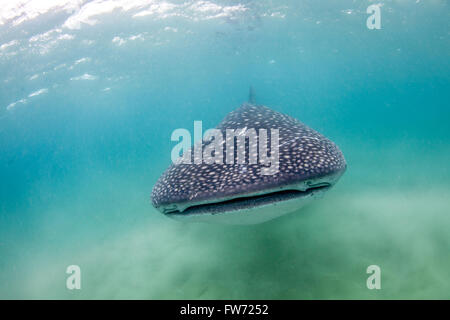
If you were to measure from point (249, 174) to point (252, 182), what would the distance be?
175mm

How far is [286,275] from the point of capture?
5.35 m

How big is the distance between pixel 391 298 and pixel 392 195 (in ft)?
18.8

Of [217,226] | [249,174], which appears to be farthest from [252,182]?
[217,226]

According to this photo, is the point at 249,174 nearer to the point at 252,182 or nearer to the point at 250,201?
the point at 252,182

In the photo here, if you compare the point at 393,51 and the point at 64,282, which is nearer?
the point at 64,282

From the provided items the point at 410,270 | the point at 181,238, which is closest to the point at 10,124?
the point at 181,238

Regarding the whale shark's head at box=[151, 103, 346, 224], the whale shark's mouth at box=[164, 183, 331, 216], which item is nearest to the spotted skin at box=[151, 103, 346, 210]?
the whale shark's head at box=[151, 103, 346, 224]

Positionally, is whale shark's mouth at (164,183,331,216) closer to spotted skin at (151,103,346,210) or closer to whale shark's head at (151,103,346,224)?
whale shark's head at (151,103,346,224)

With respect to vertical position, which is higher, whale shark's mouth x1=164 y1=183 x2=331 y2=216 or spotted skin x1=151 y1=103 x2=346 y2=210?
spotted skin x1=151 y1=103 x2=346 y2=210

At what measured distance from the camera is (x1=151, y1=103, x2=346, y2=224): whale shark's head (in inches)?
119

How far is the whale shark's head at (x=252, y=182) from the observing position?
303 centimetres

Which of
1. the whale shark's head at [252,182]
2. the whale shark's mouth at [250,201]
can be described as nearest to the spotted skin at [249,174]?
the whale shark's head at [252,182]

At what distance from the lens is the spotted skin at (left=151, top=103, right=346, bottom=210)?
299 centimetres
